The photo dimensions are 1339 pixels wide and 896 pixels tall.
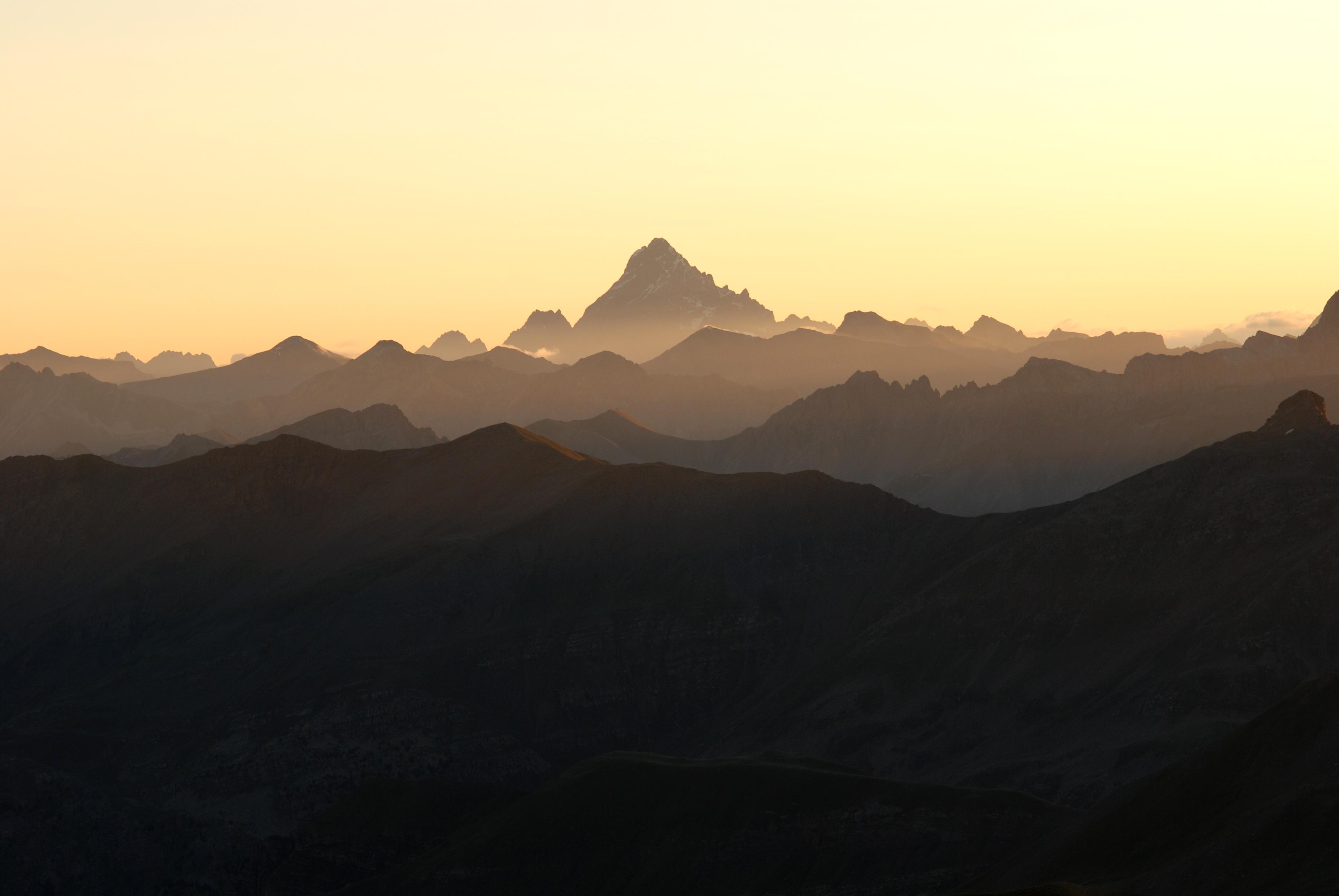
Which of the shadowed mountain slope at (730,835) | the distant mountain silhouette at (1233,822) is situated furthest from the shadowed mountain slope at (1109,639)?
the distant mountain silhouette at (1233,822)

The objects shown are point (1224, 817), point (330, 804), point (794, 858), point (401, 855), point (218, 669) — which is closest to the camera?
point (1224, 817)

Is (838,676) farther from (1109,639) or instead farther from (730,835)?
(730,835)

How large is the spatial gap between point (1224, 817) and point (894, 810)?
25857 mm

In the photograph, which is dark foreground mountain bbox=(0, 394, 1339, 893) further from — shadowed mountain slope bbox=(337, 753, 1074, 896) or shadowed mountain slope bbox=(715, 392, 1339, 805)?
shadowed mountain slope bbox=(337, 753, 1074, 896)

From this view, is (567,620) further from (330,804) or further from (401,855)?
(401,855)

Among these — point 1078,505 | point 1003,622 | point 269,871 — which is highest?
point 1078,505

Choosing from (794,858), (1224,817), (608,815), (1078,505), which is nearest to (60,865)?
(608,815)

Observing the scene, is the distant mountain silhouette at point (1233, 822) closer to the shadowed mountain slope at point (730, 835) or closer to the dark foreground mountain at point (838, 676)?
the shadowed mountain slope at point (730, 835)

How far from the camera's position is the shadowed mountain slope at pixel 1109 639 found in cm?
15412

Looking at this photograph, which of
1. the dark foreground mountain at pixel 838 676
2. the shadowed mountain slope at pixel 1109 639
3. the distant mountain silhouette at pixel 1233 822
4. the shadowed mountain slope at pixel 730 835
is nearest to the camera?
the distant mountain silhouette at pixel 1233 822

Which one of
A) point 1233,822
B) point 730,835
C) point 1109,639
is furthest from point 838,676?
point 1233,822

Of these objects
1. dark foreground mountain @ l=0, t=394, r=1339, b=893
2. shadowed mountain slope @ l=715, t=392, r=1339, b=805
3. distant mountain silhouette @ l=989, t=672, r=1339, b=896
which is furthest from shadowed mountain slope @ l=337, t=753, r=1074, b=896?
shadowed mountain slope @ l=715, t=392, r=1339, b=805

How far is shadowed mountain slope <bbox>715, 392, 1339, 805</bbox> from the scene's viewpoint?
154125 millimetres

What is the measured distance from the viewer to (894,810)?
11612cm
